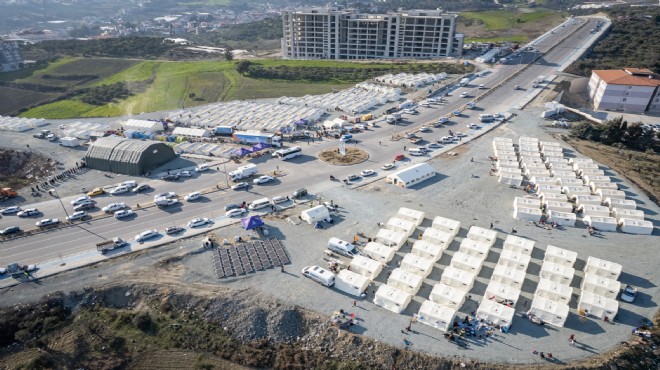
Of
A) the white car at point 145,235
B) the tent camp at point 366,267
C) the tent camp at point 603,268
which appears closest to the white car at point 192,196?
the white car at point 145,235

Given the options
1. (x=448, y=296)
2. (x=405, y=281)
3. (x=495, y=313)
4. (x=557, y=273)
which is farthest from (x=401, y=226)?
(x=557, y=273)

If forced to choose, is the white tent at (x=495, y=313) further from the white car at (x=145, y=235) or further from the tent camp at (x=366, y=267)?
the white car at (x=145, y=235)

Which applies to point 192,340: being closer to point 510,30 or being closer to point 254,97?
point 254,97

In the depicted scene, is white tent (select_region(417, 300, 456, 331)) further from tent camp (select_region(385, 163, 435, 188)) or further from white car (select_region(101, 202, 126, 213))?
white car (select_region(101, 202, 126, 213))

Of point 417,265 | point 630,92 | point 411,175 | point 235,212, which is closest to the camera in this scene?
point 417,265

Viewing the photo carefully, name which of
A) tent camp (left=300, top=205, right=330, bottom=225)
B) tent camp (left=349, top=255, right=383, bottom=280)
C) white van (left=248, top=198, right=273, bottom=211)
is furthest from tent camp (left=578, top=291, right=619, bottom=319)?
white van (left=248, top=198, right=273, bottom=211)

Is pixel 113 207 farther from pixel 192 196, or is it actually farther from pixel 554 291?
pixel 554 291
